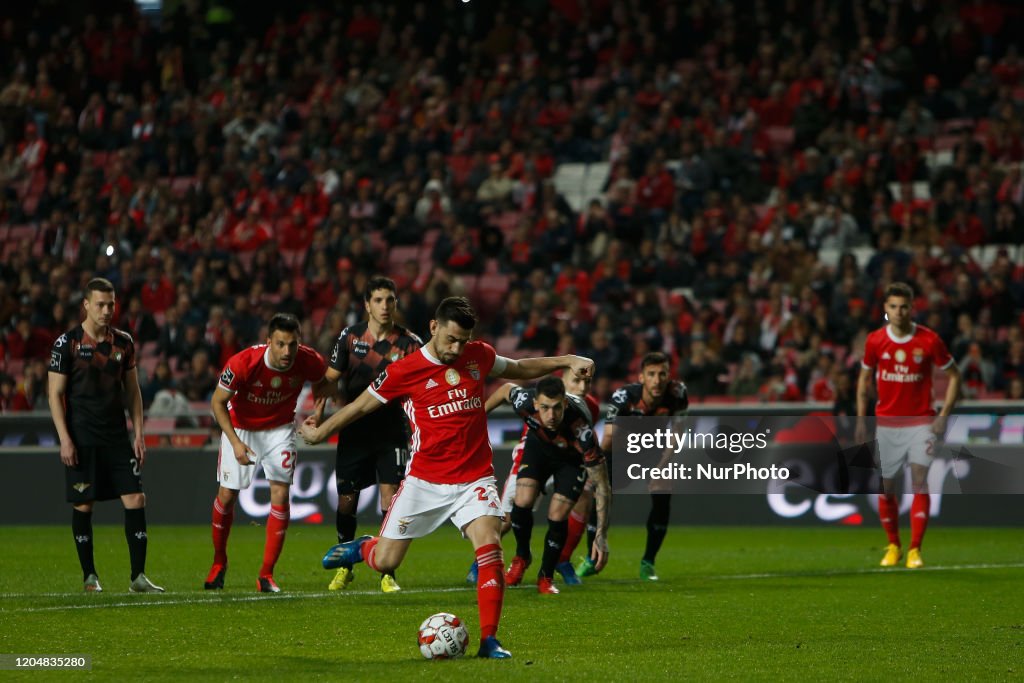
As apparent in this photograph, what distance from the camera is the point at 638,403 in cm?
1211

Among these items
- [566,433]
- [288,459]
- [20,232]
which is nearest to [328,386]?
[288,459]

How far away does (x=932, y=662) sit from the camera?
765 cm

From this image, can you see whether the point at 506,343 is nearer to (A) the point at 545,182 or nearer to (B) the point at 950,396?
(A) the point at 545,182

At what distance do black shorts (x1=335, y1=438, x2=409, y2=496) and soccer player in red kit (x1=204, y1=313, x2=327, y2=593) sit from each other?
55 centimetres

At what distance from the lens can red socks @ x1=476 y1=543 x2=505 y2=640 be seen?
759 cm

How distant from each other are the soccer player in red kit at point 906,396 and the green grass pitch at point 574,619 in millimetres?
549

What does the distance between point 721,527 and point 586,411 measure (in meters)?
7.06

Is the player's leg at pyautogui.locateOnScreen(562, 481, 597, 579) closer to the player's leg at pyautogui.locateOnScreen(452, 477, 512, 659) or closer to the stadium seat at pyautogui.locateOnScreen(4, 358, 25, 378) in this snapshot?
the player's leg at pyautogui.locateOnScreen(452, 477, 512, 659)

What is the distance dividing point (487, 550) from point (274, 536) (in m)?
3.73

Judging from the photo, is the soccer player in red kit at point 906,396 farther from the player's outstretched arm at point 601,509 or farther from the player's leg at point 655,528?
the player's outstretched arm at point 601,509

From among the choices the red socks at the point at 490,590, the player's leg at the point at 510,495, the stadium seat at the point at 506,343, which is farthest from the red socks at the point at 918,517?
the stadium seat at the point at 506,343

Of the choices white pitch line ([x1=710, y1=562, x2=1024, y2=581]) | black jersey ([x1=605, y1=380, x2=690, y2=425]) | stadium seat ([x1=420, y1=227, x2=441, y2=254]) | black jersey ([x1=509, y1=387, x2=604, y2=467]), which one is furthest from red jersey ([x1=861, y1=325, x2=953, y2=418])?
stadium seat ([x1=420, y1=227, x2=441, y2=254])

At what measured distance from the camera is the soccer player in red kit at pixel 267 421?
11.0 m

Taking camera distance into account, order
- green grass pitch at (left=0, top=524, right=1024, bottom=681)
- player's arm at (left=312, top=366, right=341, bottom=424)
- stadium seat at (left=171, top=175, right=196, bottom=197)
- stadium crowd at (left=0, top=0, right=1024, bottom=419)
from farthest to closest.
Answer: stadium seat at (left=171, top=175, right=196, bottom=197), stadium crowd at (left=0, top=0, right=1024, bottom=419), player's arm at (left=312, top=366, right=341, bottom=424), green grass pitch at (left=0, top=524, right=1024, bottom=681)
